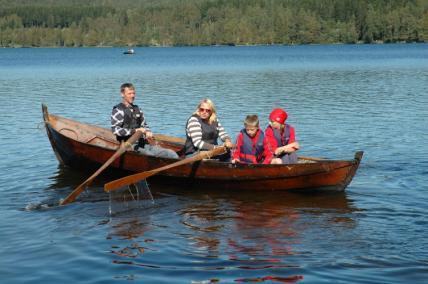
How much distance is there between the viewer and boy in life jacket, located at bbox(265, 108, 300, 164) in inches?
517

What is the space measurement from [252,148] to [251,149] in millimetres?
32

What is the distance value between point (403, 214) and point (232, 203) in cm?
325

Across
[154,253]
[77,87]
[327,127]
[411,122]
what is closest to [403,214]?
[154,253]

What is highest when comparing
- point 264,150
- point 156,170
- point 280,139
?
point 280,139

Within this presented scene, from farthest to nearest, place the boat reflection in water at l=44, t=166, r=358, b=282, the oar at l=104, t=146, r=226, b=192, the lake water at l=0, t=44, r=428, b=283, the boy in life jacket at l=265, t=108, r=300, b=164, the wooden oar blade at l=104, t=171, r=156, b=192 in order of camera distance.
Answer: the boy in life jacket at l=265, t=108, r=300, b=164, the oar at l=104, t=146, r=226, b=192, the wooden oar blade at l=104, t=171, r=156, b=192, the boat reflection in water at l=44, t=166, r=358, b=282, the lake water at l=0, t=44, r=428, b=283

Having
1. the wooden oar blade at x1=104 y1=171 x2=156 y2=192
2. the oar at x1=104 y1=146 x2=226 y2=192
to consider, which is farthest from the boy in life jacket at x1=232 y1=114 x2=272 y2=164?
the wooden oar blade at x1=104 y1=171 x2=156 y2=192

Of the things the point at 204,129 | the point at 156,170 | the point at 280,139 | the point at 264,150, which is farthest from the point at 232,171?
the point at 156,170

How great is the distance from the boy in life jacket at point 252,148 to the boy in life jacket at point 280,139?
0.16 m

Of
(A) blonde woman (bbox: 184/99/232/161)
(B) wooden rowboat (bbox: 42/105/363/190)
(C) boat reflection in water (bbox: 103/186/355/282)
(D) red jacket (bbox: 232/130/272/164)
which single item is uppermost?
(A) blonde woman (bbox: 184/99/232/161)

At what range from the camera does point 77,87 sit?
45188 millimetres

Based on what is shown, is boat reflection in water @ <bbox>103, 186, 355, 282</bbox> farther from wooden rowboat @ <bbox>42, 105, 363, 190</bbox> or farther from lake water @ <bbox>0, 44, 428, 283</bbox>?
wooden rowboat @ <bbox>42, 105, 363, 190</bbox>

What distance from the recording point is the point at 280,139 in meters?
13.5

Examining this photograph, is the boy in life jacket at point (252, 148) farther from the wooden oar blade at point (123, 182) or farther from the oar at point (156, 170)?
the wooden oar blade at point (123, 182)

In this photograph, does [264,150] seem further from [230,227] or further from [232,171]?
[230,227]
